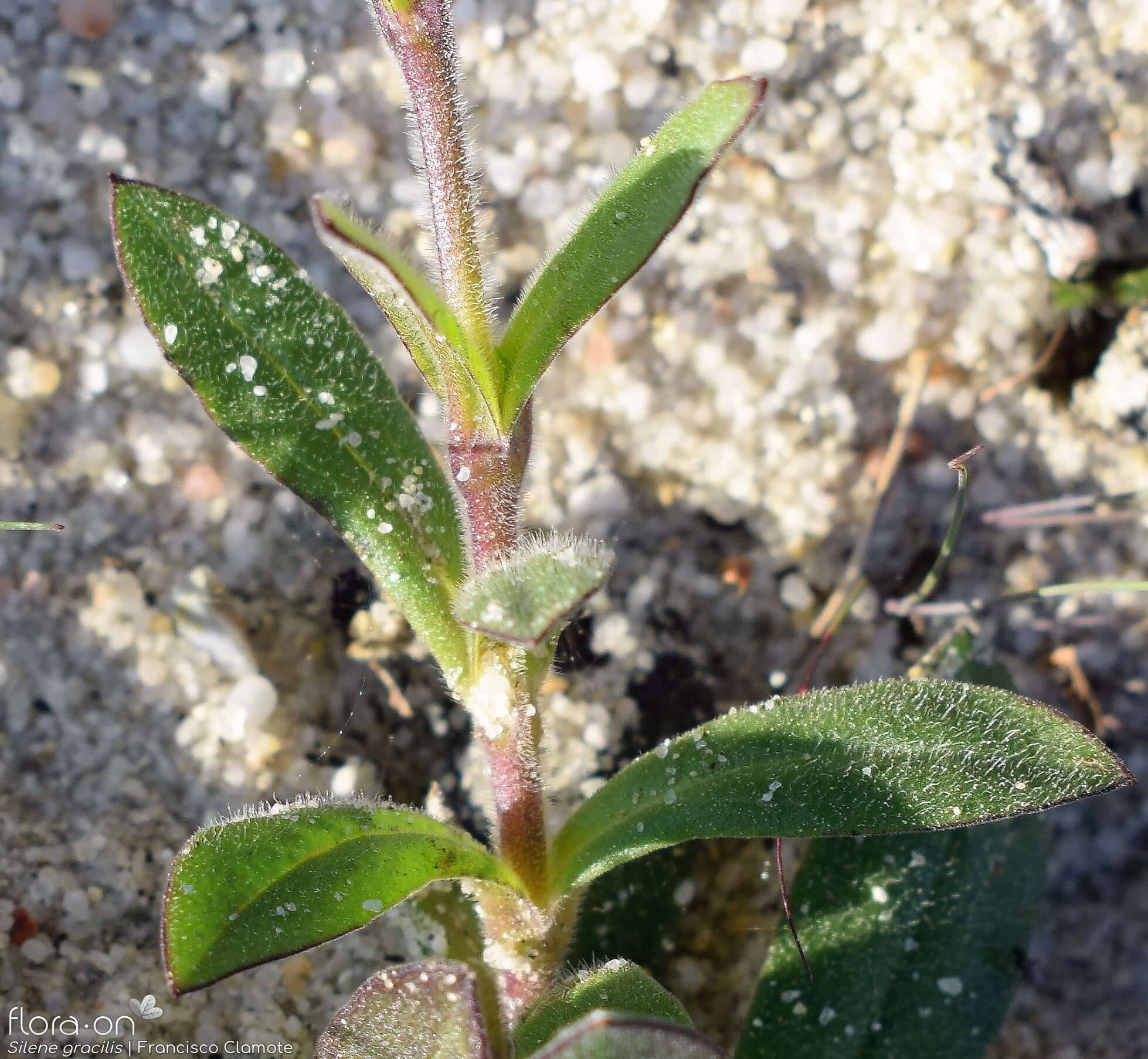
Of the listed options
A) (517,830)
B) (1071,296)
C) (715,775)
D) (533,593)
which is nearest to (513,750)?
(517,830)

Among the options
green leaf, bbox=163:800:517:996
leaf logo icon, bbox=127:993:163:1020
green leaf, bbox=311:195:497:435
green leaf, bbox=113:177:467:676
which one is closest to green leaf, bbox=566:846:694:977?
green leaf, bbox=163:800:517:996

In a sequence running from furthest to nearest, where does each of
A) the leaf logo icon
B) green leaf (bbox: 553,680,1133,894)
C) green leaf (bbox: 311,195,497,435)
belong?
the leaf logo icon
green leaf (bbox: 553,680,1133,894)
green leaf (bbox: 311,195,497,435)

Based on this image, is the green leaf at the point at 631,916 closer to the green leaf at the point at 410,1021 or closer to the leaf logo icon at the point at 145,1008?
the green leaf at the point at 410,1021

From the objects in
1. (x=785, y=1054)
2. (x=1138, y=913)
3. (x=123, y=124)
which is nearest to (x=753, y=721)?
(x=785, y=1054)

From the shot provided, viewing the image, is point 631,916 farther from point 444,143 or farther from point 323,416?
point 444,143

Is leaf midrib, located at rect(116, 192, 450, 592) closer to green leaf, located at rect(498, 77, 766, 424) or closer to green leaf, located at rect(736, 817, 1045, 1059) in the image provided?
green leaf, located at rect(498, 77, 766, 424)

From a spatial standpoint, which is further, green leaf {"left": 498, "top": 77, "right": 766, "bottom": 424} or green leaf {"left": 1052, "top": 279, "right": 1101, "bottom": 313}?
green leaf {"left": 1052, "top": 279, "right": 1101, "bottom": 313}
